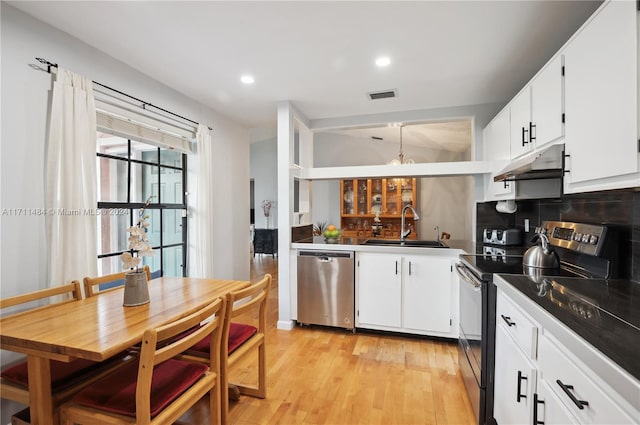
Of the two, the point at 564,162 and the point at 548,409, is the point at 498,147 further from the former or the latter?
the point at 548,409

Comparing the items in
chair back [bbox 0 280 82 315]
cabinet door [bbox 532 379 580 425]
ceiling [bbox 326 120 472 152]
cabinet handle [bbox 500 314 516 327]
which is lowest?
A: cabinet door [bbox 532 379 580 425]

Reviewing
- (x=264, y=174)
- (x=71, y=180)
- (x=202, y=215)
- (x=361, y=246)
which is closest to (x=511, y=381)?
(x=361, y=246)

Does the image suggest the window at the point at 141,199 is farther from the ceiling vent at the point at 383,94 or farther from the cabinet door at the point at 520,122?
the cabinet door at the point at 520,122

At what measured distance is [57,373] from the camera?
149cm

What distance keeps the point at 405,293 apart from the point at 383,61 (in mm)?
2071

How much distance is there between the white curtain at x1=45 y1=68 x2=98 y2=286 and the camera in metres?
1.83

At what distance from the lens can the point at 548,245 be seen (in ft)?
5.95

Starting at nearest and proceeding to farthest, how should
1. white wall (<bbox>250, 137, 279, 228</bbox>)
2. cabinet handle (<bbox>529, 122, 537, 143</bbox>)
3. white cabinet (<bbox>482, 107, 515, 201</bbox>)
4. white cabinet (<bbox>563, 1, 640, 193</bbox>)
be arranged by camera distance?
white cabinet (<bbox>563, 1, 640, 193</bbox>)
cabinet handle (<bbox>529, 122, 537, 143</bbox>)
white cabinet (<bbox>482, 107, 515, 201</bbox>)
white wall (<bbox>250, 137, 279, 228</bbox>)

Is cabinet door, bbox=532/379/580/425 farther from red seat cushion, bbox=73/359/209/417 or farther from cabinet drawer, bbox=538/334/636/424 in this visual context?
red seat cushion, bbox=73/359/209/417

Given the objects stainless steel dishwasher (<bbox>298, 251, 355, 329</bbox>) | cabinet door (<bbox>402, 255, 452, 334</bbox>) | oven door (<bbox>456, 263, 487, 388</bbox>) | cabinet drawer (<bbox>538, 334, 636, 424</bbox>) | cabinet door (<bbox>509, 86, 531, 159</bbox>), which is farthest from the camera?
stainless steel dishwasher (<bbox>298, 251, 355, 329</bbox>)

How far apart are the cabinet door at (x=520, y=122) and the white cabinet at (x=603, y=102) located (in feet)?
1.59

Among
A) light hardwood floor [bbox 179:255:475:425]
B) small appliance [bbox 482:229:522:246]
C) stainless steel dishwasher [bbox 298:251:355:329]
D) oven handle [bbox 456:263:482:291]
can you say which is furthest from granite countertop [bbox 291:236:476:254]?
light hardwood floor [bbox 179:255:475:425]

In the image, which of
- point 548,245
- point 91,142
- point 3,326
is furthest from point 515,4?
point 3,326

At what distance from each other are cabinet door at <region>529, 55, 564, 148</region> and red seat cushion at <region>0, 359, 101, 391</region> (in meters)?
2.78
